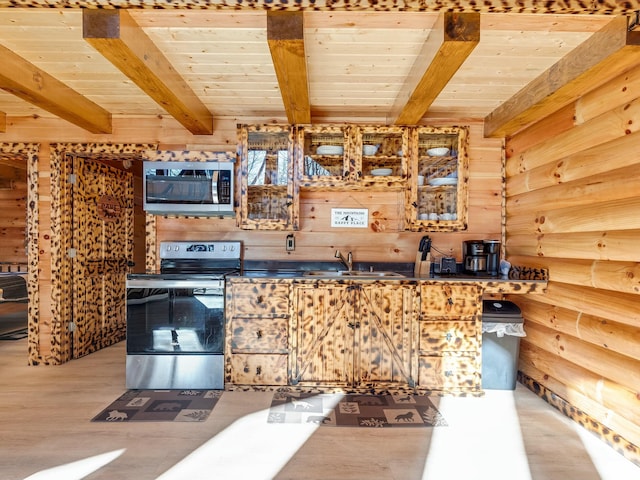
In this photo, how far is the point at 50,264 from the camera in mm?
3268

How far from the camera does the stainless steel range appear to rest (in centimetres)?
265

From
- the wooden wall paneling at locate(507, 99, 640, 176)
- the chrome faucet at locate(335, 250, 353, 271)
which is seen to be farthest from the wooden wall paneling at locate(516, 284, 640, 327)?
the chrome faucet at locate(335, 250, 353, 271)

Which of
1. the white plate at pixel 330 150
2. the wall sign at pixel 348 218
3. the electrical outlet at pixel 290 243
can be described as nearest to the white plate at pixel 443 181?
the wall sign at pixel 348 218

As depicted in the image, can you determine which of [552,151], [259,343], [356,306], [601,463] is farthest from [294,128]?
[601,463]

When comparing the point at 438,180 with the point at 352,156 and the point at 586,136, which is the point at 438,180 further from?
the point at 586,136

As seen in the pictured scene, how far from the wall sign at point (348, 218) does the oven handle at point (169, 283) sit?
1.23 m

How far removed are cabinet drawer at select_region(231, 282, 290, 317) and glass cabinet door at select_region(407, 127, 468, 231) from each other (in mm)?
1298

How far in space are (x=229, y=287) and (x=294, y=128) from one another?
1473 millimetres

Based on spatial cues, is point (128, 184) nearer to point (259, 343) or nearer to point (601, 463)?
point (259, 343)

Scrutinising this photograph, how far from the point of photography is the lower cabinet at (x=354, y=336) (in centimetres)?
264

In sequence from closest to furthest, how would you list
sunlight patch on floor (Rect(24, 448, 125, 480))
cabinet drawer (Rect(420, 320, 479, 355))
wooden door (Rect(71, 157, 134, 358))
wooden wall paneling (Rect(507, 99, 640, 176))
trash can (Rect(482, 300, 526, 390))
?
sunlight patch on floor (Rect(24, 448, 125, 480)) < wooden wall paneling (Rect(507, 99, 640, 176)) < cabinet drawer (Rect(420, 320, 479, 355)) < trash can (Rect(482, 300, 526, 390)) < wooden door (Rect(71, 157, 134, 358))

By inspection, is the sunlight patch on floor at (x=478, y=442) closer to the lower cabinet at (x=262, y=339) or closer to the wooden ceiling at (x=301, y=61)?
the lower cabinet at (x=262, y=339)

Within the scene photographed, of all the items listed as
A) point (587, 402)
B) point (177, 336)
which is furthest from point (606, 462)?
point (177, 336)

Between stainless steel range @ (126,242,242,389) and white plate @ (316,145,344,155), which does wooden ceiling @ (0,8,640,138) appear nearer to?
white plate @ (316,145,344,155)
